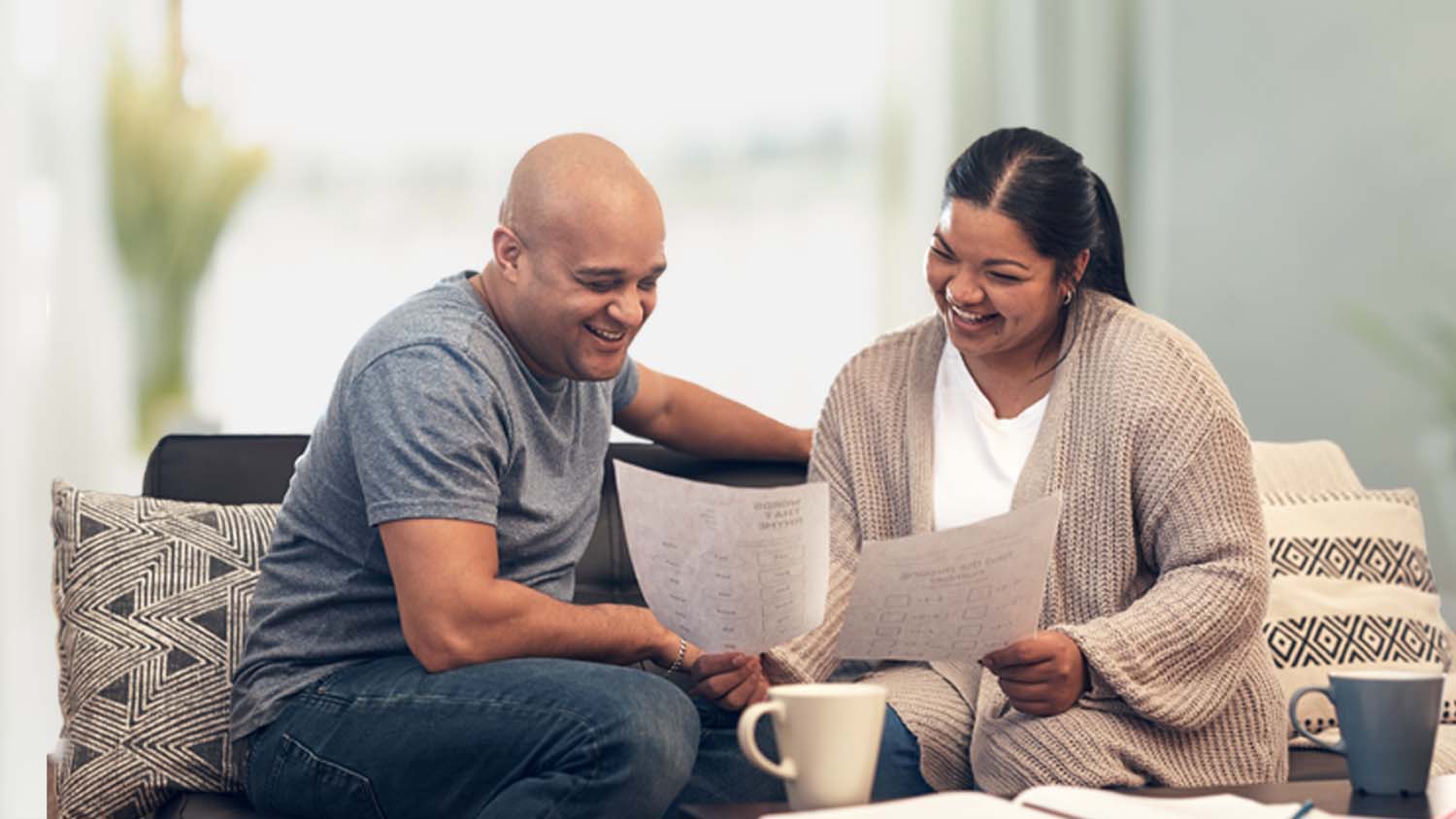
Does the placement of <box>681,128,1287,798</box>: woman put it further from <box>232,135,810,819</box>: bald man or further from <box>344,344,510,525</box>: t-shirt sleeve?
<box>344,344,510,525</box>: t-shirt sleeve

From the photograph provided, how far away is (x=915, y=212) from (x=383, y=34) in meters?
1.03

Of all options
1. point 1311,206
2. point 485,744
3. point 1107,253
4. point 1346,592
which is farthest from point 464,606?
point 1311,206

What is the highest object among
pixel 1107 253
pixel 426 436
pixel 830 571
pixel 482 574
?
pixel 1107 253

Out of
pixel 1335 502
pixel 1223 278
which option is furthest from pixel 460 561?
pixel 1223 278

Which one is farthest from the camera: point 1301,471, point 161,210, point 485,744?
point 161,210

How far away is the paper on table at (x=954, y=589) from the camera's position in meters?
1.41

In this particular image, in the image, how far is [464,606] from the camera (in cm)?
155

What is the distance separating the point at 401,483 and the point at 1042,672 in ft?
2.26

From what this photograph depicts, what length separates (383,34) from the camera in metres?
2.84

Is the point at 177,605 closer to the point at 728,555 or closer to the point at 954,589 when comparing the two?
the point at 728,555

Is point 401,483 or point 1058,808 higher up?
point 401,483

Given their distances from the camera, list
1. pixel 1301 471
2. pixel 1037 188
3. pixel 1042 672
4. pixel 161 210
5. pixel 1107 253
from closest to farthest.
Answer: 1. pixel 1042 672
2. pixel 1037 188
3. pixel 1107 253
4. pixel 1301 471
5. pixel 161 210

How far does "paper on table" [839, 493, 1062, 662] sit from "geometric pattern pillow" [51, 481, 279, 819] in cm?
78

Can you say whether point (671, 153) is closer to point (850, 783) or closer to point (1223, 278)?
point (1223, 278)
